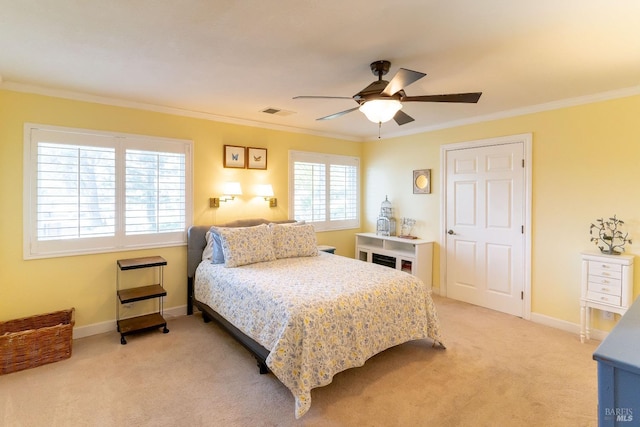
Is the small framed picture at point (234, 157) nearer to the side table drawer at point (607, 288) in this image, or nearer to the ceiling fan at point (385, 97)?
the ceiling fan at point (385, 97)

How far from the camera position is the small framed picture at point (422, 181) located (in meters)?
4.77

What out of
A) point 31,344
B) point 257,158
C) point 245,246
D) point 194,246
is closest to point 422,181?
point 257,158

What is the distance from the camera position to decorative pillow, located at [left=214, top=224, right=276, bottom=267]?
3436mm

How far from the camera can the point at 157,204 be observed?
3711 millimetres

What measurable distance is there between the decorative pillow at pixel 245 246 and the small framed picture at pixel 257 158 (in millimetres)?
1073

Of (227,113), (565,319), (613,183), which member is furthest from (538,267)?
(227,113)

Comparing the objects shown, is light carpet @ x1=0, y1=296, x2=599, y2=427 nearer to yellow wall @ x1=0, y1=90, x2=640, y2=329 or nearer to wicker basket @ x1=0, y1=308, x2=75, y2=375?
wicker basket @ x1=0, y1=308, x2=75, y2=375

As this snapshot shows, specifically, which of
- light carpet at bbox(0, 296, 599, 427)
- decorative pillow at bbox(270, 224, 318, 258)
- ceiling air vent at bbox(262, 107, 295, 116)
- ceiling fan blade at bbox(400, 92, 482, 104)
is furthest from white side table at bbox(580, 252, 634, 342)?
ceiling air vent at bbox(262, 107, 295, 116)

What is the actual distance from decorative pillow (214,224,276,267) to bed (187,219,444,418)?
11 millimetres

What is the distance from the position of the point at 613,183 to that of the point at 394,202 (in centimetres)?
270

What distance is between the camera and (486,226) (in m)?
4.14

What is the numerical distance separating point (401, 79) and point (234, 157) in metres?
2.81

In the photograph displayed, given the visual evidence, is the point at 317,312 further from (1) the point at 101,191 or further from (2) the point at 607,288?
(2) the point at 607,288

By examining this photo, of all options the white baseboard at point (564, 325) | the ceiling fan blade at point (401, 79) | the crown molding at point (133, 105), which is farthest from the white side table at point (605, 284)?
the crown molding at point (133, 105)
